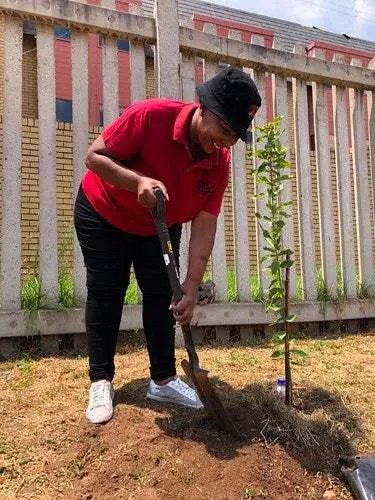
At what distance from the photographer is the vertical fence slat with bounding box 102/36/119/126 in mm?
3396

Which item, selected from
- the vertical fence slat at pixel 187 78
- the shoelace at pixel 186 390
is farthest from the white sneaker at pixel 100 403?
the vertical fence slat at pixel 187 78

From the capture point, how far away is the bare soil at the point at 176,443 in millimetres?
1771

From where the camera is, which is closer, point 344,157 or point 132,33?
point 132,33

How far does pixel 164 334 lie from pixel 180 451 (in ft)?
2.02

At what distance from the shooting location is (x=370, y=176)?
427 centimetres

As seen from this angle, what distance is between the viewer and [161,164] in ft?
6.91

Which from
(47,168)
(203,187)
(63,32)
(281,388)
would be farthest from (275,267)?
(63,32)

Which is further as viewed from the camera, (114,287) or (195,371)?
(114,287)

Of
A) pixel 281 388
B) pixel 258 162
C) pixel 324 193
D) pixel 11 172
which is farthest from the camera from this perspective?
pixel 324 193

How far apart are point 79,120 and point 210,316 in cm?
158

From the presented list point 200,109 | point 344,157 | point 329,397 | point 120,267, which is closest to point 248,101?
point 200,109

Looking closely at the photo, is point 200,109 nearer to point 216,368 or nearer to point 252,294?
point 216,368

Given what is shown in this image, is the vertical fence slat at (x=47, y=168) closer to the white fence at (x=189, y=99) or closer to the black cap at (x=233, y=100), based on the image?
the white fence at (x=189, y=99)

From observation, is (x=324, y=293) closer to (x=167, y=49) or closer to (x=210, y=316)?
(x=210, y=316)
